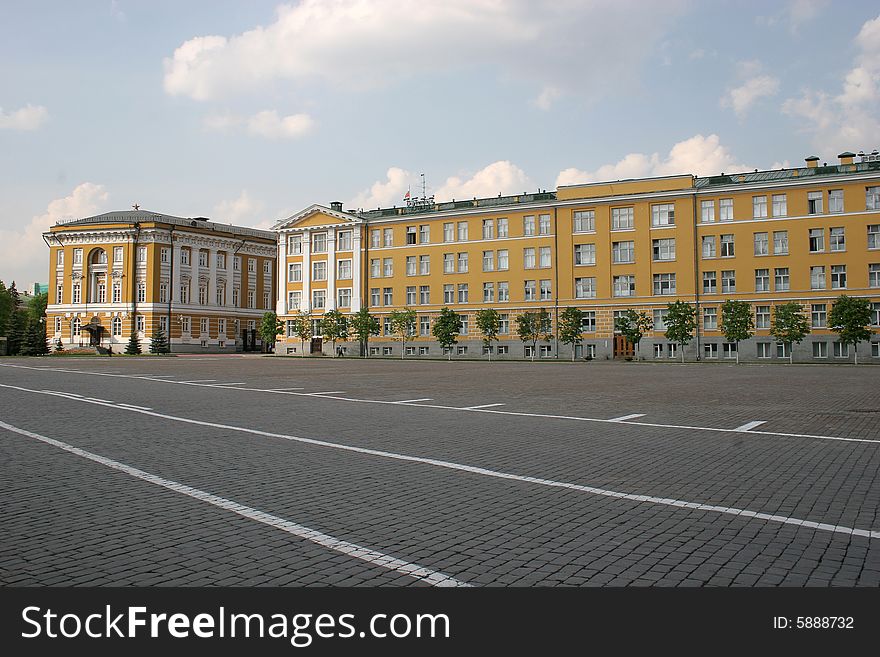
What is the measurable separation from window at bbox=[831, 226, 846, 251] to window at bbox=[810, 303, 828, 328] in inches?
180

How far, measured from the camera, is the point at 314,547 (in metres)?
5.54

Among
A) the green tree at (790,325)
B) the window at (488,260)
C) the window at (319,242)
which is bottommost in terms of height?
the green tree at (790,325)

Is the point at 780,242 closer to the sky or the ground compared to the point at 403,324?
closer to the sky

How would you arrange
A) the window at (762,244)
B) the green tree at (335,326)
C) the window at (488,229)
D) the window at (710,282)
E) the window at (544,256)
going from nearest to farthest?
the window at (762,244) < the window at (710,282) < the window at (544,256) < the window at (488,229) < the green tree at (335,326)

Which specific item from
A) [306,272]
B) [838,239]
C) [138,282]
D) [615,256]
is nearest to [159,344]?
[138,282]

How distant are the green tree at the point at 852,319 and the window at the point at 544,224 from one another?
81.4ft

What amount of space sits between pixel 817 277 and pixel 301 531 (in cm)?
6206

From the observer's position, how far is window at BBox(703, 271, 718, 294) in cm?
6281

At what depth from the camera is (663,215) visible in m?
64.7

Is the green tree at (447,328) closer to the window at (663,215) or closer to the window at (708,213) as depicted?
the window at (663,215)

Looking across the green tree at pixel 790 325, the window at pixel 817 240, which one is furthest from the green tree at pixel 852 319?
the window at pixel 817 240

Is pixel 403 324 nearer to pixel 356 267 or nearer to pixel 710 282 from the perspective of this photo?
pixel 356 267

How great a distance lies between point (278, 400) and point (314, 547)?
14.2 meters

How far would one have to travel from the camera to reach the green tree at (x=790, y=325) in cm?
5634
